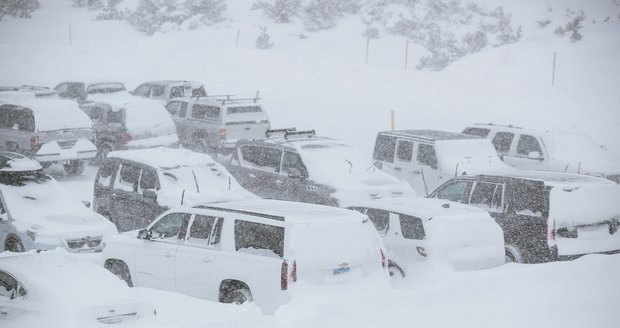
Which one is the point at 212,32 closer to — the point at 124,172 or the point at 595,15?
the point at 595,15

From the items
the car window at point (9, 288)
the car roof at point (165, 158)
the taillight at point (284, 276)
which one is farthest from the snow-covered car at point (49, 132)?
the taillight at point (284, 276)

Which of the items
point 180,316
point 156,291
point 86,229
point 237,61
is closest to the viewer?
point 180,316

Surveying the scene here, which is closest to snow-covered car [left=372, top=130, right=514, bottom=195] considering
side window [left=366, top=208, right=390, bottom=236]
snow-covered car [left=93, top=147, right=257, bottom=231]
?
snow-covered car [left=93, top=147, right=257, bottom=231]

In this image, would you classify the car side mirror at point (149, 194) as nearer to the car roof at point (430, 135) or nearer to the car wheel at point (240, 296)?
the car wheel at point (240, 296)

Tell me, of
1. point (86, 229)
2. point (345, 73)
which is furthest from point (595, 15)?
point (86, 229)

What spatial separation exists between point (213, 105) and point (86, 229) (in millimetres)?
9651

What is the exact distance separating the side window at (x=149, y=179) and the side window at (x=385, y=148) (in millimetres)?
5658

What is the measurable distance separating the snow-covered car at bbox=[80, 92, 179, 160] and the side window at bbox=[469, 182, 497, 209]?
10780 mm

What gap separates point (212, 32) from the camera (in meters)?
45.8

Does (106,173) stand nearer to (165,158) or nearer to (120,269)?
(165,158)

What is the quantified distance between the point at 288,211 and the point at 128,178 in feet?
19.8

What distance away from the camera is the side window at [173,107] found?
A: 24.7 meters

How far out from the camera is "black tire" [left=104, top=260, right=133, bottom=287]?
11.7 meters

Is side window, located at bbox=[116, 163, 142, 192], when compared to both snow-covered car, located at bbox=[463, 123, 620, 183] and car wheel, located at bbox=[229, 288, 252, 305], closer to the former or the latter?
car wheel, located at bbox=[229, 288, 252, 305]
